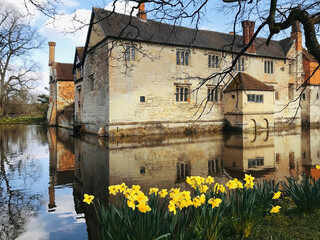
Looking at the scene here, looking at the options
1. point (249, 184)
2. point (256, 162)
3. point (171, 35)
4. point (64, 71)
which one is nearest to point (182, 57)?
point (171, 35)

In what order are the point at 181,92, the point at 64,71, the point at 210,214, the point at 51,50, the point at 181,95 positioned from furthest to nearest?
the point at 51,50, the point at 64,71, the point at 181,92, the point at 181,95, the point at 210,214

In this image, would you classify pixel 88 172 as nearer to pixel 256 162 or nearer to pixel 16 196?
pixel 16 196

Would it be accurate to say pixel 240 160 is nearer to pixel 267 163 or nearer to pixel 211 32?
pixel 267 163

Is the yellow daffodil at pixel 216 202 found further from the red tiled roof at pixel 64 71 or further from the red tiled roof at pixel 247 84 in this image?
the red tiled roof at pixel 64 71

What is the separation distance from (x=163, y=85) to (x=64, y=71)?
20.6 meters

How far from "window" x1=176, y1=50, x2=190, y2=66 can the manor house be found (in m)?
0.09

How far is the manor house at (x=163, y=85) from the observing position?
21078mm

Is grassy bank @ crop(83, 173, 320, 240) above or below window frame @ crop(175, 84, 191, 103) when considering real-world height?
below

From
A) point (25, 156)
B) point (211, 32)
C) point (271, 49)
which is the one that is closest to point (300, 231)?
point (25, 156)

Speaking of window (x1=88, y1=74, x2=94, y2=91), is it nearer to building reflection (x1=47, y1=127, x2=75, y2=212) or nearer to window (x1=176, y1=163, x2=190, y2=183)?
building reflection (x1=47, y1=127, x2=75, y2=212)

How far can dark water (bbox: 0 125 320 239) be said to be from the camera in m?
5.44

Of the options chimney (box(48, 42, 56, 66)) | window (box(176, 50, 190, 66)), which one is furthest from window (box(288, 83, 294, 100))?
chimney (box(48, 42, 56, 66))

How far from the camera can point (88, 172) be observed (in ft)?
32.1

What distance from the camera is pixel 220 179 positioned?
28.2ft
